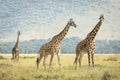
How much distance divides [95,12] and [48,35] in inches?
189

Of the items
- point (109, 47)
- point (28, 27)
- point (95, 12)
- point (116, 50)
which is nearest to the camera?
point (116, 50)

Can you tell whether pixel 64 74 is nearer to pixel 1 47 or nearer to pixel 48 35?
pixel 1 47

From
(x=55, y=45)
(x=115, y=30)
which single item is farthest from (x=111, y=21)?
(x=55, y=45)

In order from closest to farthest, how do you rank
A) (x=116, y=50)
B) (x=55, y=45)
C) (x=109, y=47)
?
(x=55, y=45) < (x=116, y=50) < (x=109, y=47)

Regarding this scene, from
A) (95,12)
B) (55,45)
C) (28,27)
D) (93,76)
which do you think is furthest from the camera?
(95,12)

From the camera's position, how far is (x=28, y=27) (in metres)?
25.1

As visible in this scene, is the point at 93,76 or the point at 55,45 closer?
the point at 93,76

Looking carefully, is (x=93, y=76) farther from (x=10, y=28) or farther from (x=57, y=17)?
(x=57, y=17)

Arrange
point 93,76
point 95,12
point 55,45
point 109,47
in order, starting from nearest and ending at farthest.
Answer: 1. point 93,76
2. point 55,45
3. point 109,47
4. point 95,12

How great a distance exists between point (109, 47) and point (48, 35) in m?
3.15

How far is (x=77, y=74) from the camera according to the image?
930 cm

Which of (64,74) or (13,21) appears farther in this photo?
(13,21)

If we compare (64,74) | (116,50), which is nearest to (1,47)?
(116,50)

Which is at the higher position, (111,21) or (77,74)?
(111,21)
